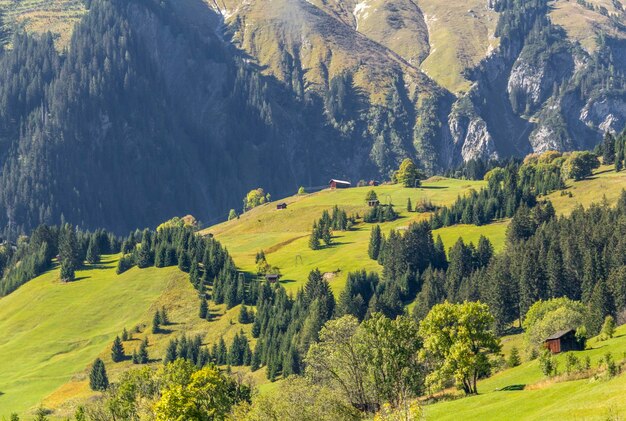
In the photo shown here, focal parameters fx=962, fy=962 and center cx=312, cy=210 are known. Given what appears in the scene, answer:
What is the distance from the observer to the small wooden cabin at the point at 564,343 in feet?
380

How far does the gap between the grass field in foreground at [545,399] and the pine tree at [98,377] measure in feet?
331

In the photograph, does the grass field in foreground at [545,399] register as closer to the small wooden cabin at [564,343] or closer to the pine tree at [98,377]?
the small wooden cabin at [564,343]

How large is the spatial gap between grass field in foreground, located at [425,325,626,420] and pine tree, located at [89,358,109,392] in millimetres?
100778

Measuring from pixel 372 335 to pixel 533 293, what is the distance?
3494 inches

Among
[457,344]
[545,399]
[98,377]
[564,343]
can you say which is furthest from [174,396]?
[98,377]

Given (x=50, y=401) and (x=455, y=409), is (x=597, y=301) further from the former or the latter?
(x=50, y=401)

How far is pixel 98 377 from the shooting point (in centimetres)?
19612

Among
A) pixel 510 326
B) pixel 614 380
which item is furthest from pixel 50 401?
pixel 614 380

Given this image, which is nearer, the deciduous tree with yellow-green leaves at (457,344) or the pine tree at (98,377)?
the deciduous tree with yellow-green leaves at (457,344)

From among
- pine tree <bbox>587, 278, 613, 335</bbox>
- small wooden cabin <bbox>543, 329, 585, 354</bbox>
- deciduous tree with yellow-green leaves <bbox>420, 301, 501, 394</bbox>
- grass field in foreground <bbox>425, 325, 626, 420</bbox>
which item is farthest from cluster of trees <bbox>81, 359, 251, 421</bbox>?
pine tree <bbox>587, 278, 613, 335</bbox>

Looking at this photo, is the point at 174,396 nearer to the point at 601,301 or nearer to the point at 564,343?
the point at 564,343

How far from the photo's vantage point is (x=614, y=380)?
267 feet

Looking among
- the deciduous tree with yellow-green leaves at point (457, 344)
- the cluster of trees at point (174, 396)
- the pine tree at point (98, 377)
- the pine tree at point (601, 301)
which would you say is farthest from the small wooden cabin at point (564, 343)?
the pine tree at point (98, 377)

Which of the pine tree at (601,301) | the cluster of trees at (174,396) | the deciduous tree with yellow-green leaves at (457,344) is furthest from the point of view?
the pine tree at (601,301)
